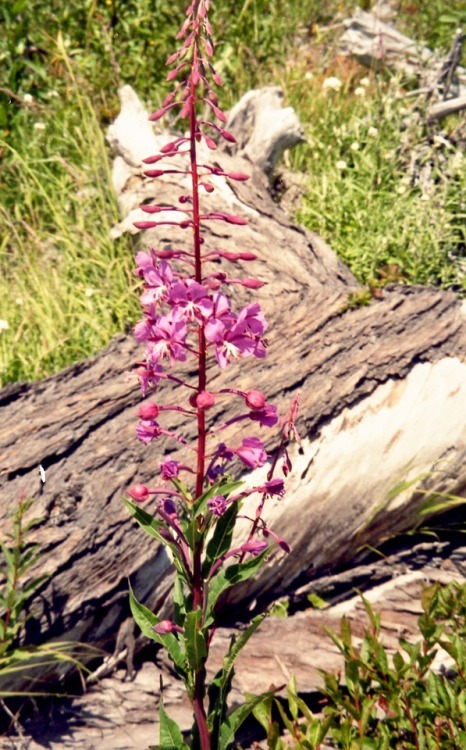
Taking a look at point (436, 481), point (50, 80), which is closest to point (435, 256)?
point (436, 481)

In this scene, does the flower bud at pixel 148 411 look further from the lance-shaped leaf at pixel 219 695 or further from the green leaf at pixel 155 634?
the lance-shaped leaf at pixel 219 695

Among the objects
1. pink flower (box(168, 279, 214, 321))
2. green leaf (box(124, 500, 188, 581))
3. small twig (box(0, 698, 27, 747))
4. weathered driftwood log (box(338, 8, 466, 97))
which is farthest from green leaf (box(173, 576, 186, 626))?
weathered driftwood log (box(338, 8, 466, 97))

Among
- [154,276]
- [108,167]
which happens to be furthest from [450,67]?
[154,276]

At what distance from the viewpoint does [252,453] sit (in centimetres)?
181

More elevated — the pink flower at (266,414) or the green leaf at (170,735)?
the pink flower at (266,414)

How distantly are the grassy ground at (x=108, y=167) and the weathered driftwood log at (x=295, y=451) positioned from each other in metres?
0.48

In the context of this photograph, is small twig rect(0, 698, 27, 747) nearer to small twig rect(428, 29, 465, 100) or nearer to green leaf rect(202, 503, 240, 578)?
green leaf rect(202, 503, 240, 578)

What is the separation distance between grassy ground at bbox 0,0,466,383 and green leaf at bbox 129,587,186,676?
220cm

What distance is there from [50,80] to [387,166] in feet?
9.55

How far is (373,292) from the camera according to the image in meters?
3.73

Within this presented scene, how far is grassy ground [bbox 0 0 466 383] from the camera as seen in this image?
4.38 meters

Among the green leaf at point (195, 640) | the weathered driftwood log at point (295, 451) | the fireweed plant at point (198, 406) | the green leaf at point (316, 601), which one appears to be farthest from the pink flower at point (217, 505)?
the green leaf at point (316, 601)

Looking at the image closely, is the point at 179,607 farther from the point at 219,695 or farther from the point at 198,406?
the point at 198,406

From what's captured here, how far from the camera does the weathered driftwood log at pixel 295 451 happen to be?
9.37ft
